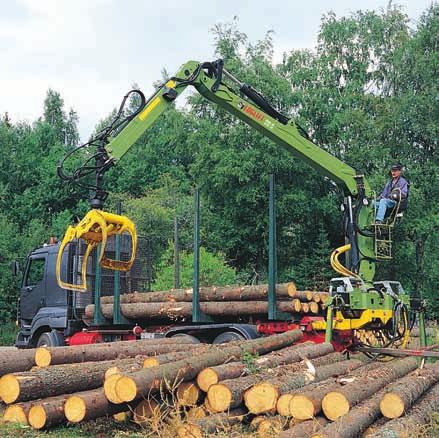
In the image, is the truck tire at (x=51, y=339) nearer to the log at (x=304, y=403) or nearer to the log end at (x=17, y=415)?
Answer: the log end at (x=17, y=415)

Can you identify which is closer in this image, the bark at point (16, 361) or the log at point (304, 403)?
the log at point (304, 403)

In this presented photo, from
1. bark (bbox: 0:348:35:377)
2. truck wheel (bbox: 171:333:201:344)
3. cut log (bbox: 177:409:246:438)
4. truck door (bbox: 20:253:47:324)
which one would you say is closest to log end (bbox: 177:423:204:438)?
cut log (bbox: 177:409:246:438)

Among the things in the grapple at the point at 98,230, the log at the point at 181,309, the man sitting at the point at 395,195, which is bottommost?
the log at the point at 181,309

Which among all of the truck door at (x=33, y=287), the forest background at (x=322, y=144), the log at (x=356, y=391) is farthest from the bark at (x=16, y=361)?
the forest background at (x=322, y=144)

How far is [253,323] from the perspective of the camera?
11836 mm

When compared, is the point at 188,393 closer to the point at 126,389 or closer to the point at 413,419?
the point at 126,389

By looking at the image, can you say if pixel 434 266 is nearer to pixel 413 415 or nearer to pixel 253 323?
pixel 253 323

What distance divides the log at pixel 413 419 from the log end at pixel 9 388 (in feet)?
12.4

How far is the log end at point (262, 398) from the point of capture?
287 inches

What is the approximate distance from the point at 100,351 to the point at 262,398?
2.72 m

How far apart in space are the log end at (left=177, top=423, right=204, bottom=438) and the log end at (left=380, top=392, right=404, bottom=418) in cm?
200

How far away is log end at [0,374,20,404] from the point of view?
728cm

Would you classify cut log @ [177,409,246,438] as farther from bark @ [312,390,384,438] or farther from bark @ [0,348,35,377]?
bark @ [0,348,35,377]

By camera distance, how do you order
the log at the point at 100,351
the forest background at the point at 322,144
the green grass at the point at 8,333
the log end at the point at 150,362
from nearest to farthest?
1. the log end at the point at 150,362
2. the log at the point at 100,351
3. the green grass at the point at 8,333
4. the forest background at the point at 322,144
